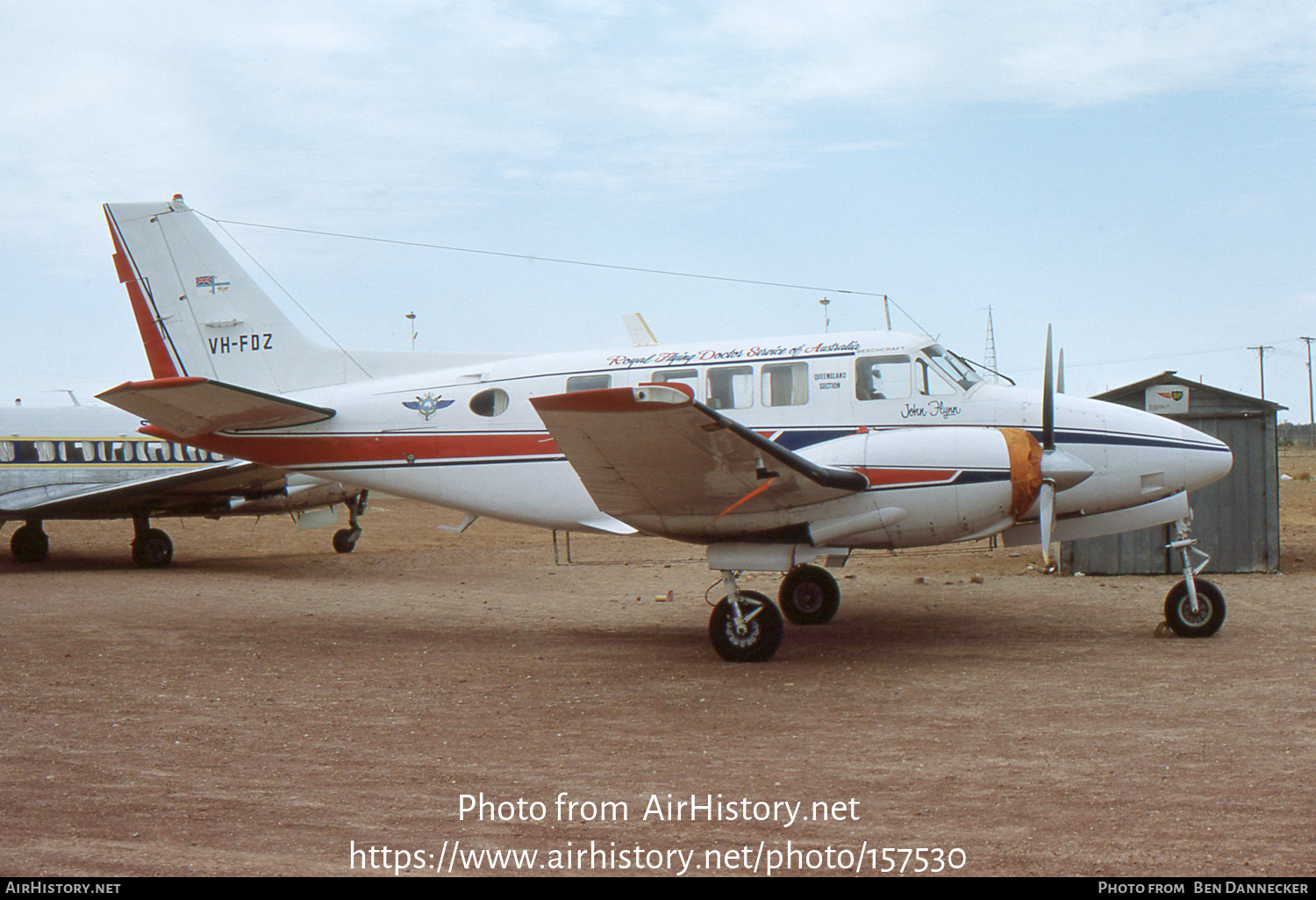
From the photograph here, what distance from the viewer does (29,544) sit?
20.5m

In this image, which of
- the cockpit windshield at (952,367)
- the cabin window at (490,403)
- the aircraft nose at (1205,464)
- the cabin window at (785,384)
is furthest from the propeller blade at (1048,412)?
the cabin window at (490,403)

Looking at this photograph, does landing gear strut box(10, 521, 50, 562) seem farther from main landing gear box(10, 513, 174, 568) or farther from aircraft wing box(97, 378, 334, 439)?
aircraft wing box(97, 378, 334, 439)

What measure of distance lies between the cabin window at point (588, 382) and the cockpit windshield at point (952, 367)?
10.5ft

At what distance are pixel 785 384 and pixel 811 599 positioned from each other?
2.97 meters

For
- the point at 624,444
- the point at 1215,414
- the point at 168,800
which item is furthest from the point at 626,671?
the point at 1215,414

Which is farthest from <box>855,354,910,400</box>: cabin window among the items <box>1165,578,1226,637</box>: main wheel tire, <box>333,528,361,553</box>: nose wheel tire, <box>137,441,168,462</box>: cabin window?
<box>137,441,168,462</box>: cabin window

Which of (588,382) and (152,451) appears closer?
(588,382)

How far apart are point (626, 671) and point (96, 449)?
593 inches

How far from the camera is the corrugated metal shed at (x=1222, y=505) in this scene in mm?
15172

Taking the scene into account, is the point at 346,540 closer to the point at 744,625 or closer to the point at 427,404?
the point at 427,404

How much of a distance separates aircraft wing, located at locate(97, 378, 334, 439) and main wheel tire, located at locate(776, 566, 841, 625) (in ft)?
18.4

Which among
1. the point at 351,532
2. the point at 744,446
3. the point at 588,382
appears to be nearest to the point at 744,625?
the point at 744,446

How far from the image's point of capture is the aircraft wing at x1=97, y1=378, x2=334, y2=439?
35.0 feet

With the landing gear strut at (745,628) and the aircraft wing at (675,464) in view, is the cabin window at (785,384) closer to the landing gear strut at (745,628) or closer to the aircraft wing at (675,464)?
the aircraft wing at (675,464)
